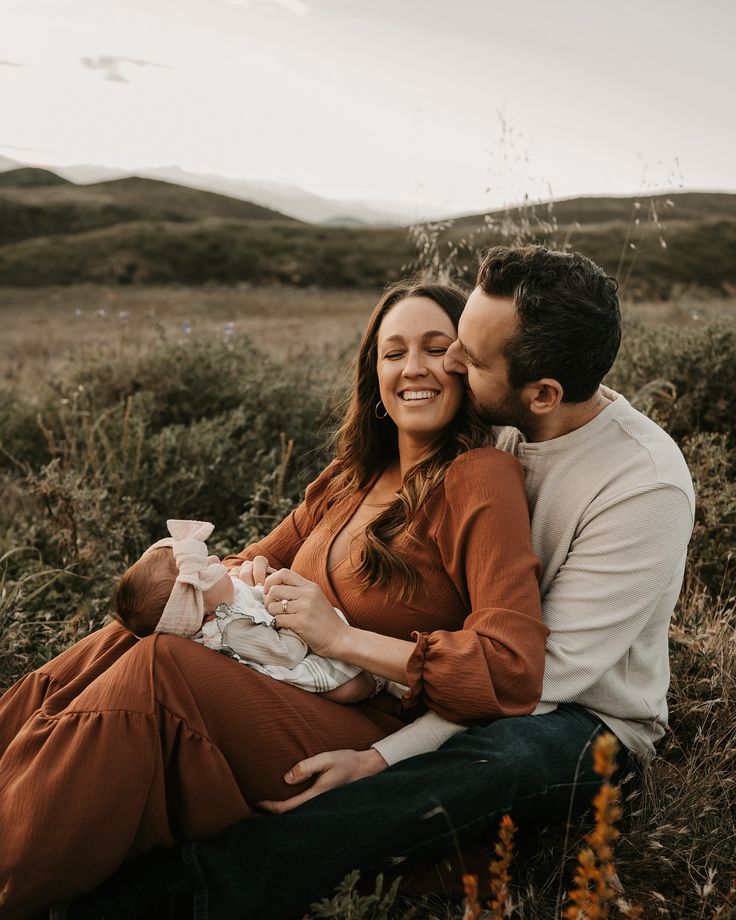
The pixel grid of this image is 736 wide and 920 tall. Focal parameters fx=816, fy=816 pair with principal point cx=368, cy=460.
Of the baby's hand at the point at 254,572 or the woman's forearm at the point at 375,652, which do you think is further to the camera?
the baby's hand at the point at 254,572

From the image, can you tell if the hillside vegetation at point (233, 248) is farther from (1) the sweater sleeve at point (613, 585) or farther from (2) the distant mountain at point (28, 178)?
(1) the sweater sleeve at point (613, 585)

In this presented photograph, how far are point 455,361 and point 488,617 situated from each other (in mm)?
896

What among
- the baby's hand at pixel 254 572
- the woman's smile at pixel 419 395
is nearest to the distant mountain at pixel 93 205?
the baby's hand at pixel 254 572

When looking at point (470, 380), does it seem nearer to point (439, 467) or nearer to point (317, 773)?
point (439, 467)

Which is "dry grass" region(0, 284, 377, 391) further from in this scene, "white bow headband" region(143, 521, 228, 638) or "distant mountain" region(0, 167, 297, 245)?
"distant mountain" region(0, 167, 297, 245)

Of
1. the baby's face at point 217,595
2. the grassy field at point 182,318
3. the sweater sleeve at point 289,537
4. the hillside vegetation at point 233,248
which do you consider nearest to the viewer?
the baby's face at point 217,595

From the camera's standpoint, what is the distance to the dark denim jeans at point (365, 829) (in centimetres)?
212

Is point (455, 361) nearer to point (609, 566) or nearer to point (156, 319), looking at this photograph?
point (609, 566)

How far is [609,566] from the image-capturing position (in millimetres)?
2334

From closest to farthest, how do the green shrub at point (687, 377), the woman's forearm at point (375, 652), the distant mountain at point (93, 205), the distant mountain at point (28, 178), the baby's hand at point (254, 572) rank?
the woman's forearm at point (375, 652) → the baby's hand at point (254, 572) → the green shrub at point (687, 377) → the distant mountain at point (93, 205) → the distant mountain at point (28, 178)

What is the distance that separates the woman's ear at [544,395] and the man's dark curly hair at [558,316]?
0.07ft

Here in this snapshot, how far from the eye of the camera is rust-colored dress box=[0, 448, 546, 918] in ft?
6.59

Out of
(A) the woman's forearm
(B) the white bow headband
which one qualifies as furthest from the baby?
(A) the woman's forearm

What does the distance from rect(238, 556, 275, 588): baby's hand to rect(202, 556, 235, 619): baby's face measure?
0.36 m
